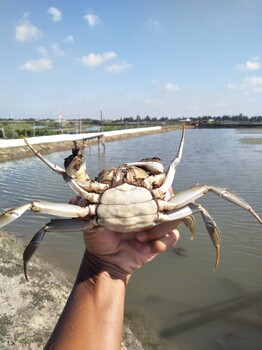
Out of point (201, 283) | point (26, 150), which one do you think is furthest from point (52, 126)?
point (201, 283)

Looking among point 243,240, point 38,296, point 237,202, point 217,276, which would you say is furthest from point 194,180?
point 237,202

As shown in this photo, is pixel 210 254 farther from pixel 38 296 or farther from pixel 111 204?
pixel 111 204

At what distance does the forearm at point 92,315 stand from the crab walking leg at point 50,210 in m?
0.50

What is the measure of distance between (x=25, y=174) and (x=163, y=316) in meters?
16.4

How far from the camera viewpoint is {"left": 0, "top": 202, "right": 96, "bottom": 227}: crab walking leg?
9.70 feet

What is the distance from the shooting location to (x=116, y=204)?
2893 millimetres

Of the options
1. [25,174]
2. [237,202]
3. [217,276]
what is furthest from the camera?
[25,174]

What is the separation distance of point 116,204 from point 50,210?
63cm


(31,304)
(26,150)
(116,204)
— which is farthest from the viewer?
(26,150)

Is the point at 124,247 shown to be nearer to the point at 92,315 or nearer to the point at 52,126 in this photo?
the point at 92,315

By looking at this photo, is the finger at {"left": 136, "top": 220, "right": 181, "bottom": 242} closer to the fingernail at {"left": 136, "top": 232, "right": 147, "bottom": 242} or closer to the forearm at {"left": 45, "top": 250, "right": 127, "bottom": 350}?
the fingernail at {"left": 136, "top": 232, "right": 147, "bottom": 242}

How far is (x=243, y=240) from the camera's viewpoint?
Result: 30.1 ft

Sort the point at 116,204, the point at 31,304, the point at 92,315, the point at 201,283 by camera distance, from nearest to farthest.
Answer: the point at 92,315, the point at 116,204, the point at 31,304, the point at 201,283

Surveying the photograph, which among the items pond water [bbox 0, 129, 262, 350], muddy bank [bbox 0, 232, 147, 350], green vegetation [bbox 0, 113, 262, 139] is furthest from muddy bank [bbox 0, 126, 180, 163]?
muddy bank [bbox 0, 232, 147, 350]
